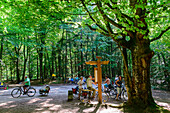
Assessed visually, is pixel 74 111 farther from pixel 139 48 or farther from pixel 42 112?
pixel 139 48

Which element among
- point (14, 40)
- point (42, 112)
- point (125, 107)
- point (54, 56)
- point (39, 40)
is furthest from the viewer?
point (54, 56)

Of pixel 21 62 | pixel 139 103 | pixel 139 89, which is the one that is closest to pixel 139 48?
pixel 139 89

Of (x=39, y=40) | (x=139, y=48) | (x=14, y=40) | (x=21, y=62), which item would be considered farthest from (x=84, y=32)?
(x=139, y=48)

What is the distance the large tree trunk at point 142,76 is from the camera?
20.9ft

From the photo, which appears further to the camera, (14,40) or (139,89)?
(14,40)

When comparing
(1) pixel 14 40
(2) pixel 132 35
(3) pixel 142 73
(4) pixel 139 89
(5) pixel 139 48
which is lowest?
(4) pixel 139 89

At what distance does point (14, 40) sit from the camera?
556 inches

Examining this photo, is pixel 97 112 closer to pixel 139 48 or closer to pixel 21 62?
pixel 139 48

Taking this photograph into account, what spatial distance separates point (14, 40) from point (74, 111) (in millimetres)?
11629

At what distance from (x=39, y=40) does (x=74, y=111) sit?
19.6m

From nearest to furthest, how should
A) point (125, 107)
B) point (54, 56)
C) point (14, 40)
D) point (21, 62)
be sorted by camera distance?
point (125, 107)
point (14, 40)
point (54, 56)
point (21, 62)

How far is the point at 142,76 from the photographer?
643 cm

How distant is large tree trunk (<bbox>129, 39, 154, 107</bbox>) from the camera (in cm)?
636

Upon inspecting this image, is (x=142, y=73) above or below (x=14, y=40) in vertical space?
below
